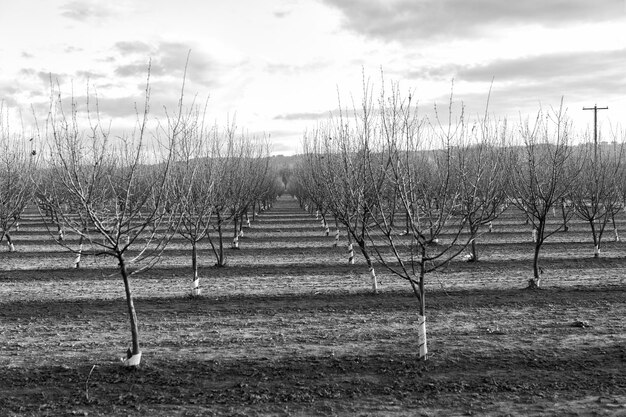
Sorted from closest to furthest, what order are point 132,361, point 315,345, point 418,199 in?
point 132,361 → point 315,345 → point 418,199

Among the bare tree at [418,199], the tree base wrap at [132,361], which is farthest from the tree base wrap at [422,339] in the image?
the tree base wrap at [132,361]

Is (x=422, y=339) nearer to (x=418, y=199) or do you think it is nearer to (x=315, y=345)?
(x=315, y=345)

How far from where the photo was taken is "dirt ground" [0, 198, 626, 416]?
6.20 metres

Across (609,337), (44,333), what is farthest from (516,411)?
(44,333)

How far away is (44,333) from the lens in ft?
30.3

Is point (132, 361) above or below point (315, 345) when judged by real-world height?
above

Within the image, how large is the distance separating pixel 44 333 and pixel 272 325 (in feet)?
12.3

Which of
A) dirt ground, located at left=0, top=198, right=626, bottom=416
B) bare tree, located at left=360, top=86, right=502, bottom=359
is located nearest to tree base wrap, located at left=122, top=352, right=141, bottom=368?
dirt ground, located at left=0, top=198, right=626, bottom=416

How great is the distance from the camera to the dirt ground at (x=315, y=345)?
6203 millimetres

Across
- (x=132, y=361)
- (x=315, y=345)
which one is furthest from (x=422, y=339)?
(x=132, y=361)

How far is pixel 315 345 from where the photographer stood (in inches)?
325

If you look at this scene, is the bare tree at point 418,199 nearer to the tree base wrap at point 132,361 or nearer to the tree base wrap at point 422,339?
the tree base wrap at point 422,339

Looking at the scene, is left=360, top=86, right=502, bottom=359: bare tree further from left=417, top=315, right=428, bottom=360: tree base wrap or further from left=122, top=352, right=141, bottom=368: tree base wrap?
left=122, top=352, right=141, bottom=368: tree base wrap

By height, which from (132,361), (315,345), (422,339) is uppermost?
(422,339)
